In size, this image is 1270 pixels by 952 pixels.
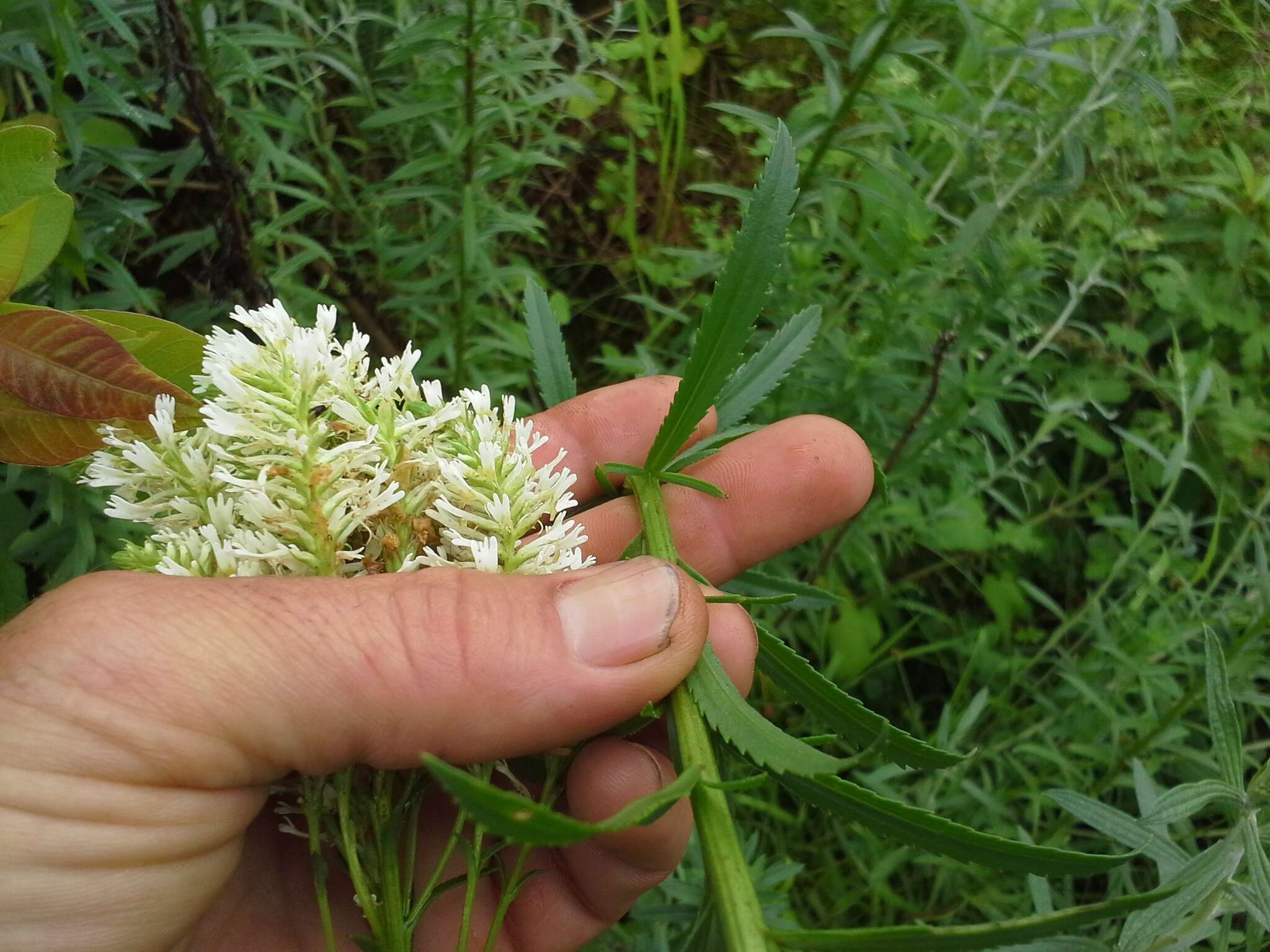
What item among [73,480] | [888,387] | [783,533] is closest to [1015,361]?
[888,387]

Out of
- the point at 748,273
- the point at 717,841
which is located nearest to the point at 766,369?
the point at 748,273

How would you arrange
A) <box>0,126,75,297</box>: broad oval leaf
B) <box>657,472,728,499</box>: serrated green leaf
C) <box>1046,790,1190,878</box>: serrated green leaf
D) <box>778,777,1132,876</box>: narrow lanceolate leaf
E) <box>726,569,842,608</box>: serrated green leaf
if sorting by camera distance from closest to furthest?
<box>778,777,1132,876</box>: narrow lanceolate leaf < <box>0,126,75,297</box>: broad oval leaf < <box>1046,790,1190,878</box>: serrated green leaf < <box>657,472,728,499</box>: serrated green leaf < <box>726,569,842,608</box>: serrated green leaf

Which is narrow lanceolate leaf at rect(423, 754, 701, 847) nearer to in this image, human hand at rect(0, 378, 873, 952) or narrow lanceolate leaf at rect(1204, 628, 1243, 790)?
human hand at rect(0, 378, 873, 952)

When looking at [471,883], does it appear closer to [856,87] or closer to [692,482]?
[692,482]

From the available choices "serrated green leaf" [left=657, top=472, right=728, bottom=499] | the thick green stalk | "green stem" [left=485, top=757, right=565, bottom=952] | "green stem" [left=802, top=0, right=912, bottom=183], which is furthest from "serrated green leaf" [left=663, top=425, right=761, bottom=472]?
"green stem" [left=802, top=0, right=912, bottom=183]

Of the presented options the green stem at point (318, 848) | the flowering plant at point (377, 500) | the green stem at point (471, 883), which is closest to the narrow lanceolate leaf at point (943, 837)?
the flowering plant at point (377, 500)

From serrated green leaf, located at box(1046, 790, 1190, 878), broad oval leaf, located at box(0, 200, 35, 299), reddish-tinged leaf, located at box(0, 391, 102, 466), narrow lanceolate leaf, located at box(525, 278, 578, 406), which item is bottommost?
serrated green leaf, located at box(1046, 790, 1190, 878)

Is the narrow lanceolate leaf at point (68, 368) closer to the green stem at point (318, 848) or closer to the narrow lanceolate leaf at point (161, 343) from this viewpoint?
the narrow lanceolate leaf at point (161, 343)
